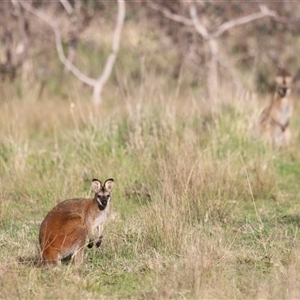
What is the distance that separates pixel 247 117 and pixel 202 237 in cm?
409

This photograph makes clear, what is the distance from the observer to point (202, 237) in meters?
6.01

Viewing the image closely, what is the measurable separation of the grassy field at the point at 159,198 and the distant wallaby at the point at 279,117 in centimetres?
19

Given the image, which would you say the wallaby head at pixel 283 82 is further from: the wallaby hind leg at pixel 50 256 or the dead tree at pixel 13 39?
the wallaby hind leg at pixel 50 256

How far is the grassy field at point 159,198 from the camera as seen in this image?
5.36 meters

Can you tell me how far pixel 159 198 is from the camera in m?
6.80

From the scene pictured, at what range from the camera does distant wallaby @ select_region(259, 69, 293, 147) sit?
10523mm

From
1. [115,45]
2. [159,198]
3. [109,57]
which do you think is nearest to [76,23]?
[109,57]

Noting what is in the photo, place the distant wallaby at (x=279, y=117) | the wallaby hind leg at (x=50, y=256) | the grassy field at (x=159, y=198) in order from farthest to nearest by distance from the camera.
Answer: the distant wallaby at (x=279, y=117)
the wallaby hind leg at (x=50, y=256)
the grassy field at (x=159, y=198)

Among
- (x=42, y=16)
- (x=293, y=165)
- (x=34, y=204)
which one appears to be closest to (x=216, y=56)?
(x=42, y=16)

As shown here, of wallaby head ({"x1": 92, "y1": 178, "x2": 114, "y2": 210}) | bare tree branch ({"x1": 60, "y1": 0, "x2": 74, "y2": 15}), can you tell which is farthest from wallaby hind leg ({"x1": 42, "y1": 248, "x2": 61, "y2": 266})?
bare tree branch ({"x1": 60, "y1": 0, "x2": 74, "y2": 15})

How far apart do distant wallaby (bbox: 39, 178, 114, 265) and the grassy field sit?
109mm

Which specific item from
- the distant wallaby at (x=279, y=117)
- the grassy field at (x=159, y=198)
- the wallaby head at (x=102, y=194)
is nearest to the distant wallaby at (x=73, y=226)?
the wallaby head at (x=102, y=194)

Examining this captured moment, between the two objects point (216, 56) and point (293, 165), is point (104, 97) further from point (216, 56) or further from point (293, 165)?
point (293, 165)

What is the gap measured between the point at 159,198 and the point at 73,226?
4.16 feet
